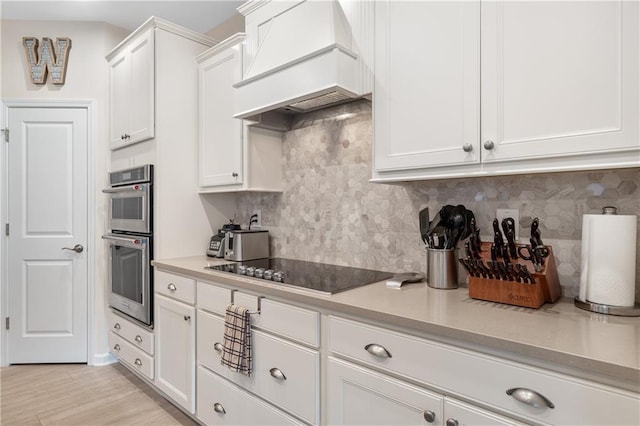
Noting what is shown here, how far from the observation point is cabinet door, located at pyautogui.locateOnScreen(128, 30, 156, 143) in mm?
2488

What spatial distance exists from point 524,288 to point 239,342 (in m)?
1.22

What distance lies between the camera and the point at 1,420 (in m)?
2.24

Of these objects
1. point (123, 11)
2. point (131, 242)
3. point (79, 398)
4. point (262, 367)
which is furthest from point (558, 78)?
point (79, 398)

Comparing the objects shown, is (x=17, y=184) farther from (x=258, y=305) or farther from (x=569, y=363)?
(x=569, y=363)

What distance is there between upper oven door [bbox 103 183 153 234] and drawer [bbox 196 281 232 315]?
2.42ft

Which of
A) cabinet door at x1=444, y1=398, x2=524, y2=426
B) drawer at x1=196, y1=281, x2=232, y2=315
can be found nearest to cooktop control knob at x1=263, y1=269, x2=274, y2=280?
drawer at x1=196, y1=281, x2=232, y2=315

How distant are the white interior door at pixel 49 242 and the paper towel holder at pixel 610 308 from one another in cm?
344

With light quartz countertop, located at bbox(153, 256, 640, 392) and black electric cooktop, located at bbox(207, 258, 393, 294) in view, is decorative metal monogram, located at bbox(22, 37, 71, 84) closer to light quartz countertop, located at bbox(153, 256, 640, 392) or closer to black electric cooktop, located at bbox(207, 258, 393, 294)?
black electric cooktop, located at bbox(207, 258, 393, 294)

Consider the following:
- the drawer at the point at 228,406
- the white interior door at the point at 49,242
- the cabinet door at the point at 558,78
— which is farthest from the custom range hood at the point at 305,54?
the white interior door at the point at 49,242

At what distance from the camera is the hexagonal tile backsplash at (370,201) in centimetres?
136

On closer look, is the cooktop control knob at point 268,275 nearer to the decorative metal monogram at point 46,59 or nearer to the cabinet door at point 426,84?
the cabinet door at point 426,84

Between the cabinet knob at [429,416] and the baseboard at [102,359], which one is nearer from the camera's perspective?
the cabinet knob at [429,416]

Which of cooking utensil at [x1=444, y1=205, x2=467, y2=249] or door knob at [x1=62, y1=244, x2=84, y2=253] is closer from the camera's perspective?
cooking utensil at [x1=444, y1=205, x2=467, y2=249]

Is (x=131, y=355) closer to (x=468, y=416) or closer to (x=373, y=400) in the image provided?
(x=373, y=400)
